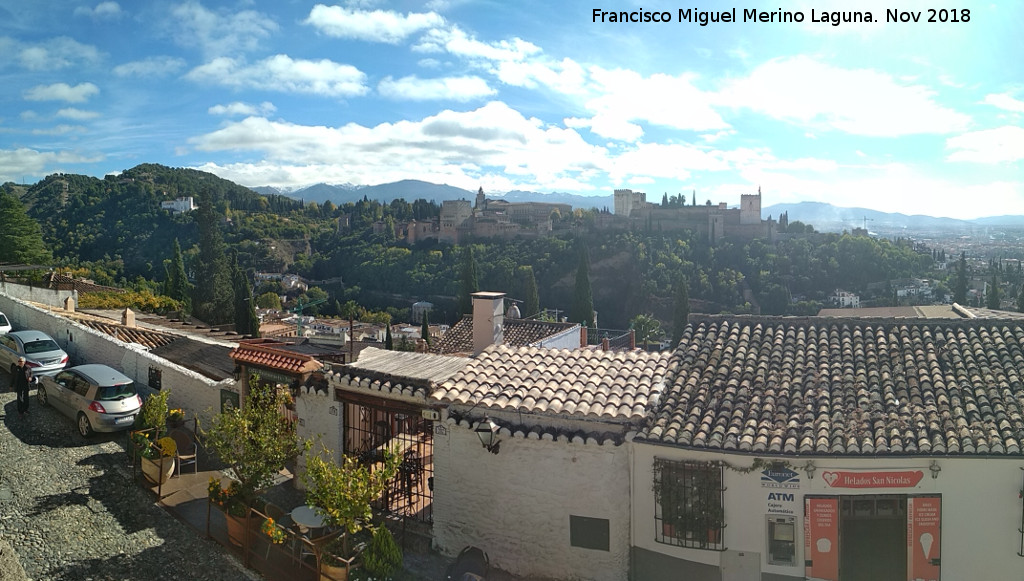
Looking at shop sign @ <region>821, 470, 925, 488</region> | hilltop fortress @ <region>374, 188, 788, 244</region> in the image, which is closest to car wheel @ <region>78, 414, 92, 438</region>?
shop sign @ <region>821, 470, 925, 488</region>

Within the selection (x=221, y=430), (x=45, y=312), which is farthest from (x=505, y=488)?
(x=45, y=312)

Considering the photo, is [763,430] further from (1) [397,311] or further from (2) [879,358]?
(1) [397,311]

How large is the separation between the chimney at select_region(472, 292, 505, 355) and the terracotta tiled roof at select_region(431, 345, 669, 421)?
2.05 m

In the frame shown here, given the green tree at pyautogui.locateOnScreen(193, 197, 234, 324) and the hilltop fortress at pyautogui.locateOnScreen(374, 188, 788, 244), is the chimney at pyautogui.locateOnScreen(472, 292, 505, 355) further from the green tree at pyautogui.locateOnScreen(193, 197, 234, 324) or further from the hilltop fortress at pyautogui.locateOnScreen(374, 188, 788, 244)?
the hilltop fortress at pyautogui.locateOnScreen(374, 188, 788, 244)

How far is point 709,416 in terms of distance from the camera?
23.4 feet

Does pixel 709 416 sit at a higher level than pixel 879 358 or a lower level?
lower

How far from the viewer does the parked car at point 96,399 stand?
10297 millimetres

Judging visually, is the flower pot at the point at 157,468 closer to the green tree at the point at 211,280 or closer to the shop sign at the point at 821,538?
the shop sign at the point at 821,538

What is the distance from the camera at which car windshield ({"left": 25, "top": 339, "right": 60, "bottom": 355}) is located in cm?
1360

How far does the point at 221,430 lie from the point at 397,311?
7879cm

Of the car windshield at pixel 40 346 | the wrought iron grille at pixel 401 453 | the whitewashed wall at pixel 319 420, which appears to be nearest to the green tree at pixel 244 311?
the car windshield at pixel 40 346

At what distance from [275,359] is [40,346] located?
7838 mm

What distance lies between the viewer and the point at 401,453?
8.66 metres

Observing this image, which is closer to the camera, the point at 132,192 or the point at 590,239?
the point at 132,192
